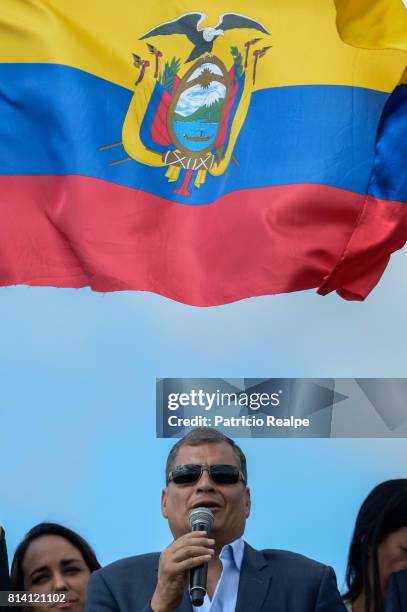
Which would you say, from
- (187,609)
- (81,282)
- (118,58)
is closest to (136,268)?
(81,282)

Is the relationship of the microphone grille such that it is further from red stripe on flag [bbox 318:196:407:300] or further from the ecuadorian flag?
red stripe on flag [bbox 318:196:407:300]

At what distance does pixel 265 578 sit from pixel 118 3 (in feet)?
12.6

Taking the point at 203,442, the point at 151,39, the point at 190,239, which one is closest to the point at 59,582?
the point at 203,442

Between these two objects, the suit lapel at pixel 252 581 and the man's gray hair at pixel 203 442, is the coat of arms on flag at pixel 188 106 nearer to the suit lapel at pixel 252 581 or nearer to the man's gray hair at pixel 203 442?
the man's gray hair at pixel 203 442

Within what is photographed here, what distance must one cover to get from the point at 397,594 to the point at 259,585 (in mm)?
842

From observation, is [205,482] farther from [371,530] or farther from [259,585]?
[371,530]

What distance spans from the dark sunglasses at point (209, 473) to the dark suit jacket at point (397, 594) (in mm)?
983

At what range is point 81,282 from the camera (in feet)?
29.9

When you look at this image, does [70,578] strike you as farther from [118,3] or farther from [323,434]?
[118,3]

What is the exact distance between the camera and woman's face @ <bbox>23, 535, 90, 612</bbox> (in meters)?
8.33

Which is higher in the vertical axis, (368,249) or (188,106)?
(188,106)

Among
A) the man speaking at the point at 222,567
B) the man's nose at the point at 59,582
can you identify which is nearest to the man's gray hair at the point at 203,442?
the man speaking at the point at 222,567

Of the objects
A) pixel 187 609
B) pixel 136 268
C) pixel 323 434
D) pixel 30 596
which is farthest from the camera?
pixel 323 434

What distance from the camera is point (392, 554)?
786 centimetres
